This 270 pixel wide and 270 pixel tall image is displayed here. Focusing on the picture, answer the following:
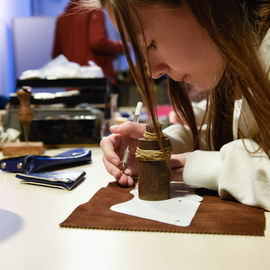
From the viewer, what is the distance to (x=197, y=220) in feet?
1.97

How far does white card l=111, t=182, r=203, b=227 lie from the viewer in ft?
2.00

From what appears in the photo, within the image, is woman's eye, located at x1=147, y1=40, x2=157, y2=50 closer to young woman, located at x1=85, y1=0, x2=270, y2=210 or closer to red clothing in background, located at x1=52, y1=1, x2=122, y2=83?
young woman, located at x1=85, y1=0, x2=270, y2=210

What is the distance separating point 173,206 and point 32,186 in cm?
35

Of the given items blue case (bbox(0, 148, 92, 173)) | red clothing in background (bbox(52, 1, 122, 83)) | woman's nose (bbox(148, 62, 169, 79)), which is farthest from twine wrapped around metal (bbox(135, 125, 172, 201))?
red clothing in background (bbox(52, 1, 122, 83))

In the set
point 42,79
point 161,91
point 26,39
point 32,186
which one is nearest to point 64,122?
point 42,79

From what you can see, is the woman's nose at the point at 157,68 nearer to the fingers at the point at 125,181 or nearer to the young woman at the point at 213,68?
the young woman at the point at 213,68

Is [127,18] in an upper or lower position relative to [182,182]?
upper

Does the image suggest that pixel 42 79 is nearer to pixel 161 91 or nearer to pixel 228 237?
pixel 228 237

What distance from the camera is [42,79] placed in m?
1.76

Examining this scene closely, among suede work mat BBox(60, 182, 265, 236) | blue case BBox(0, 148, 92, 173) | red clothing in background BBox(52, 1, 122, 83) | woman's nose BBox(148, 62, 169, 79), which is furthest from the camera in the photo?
red clothing in background BBox(52, 1, 122, 83)

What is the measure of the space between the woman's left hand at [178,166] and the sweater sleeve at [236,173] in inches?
1.8

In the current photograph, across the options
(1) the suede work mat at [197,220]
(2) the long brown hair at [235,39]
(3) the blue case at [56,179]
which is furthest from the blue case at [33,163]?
(2) the long brown hair at [235,39]

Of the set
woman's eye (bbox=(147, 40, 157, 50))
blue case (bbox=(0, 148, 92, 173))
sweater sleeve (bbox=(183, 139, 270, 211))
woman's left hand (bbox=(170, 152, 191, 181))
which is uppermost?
woman's eye (bbox=(147, 40, 157, 50))

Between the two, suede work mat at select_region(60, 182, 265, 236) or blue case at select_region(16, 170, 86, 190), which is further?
blue case at select_region(16, 170, 86, 190)
